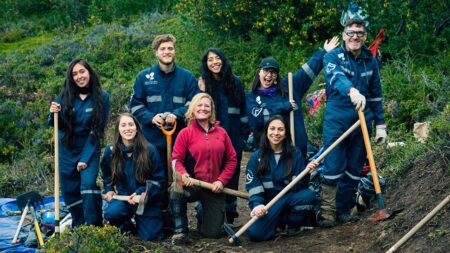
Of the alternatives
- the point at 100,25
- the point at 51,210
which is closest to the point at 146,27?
the point at 100,25

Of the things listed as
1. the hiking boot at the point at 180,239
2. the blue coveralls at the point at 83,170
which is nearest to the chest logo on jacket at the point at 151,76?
the blue coveralls at the point at 83,170

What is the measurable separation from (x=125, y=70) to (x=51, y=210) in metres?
9.04

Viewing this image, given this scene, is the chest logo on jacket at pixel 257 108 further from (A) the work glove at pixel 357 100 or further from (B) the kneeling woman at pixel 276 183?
(A) the work glove at pixel 357 100

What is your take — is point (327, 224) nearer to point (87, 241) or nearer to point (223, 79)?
point (223, 79)

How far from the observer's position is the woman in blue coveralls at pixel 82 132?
27.6 feet

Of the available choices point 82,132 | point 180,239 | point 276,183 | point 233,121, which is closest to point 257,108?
point 233,121

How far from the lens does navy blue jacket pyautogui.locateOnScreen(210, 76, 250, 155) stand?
28.4 feet

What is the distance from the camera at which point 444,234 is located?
A: 6738mm

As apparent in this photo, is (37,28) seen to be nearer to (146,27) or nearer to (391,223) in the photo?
(146,27)

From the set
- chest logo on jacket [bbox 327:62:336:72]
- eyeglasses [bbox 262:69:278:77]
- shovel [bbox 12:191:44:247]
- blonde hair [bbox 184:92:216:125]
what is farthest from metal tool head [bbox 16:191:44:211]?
chest logo on jacket [bbox 327:62:336:72]

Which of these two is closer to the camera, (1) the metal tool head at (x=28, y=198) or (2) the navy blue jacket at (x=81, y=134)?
(2) the navy blue jacket at (x=81, y=134)

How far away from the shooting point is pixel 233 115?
8742 millimetres

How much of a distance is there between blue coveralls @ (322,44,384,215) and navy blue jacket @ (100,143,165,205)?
1.62 metres

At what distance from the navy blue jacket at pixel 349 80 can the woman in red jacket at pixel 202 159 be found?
1.09m
